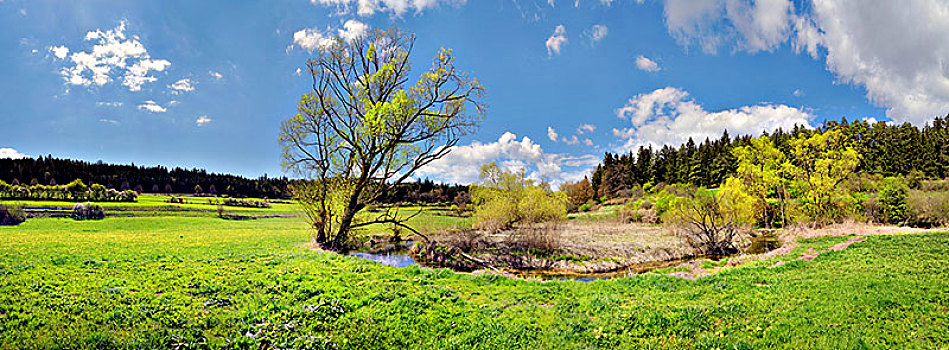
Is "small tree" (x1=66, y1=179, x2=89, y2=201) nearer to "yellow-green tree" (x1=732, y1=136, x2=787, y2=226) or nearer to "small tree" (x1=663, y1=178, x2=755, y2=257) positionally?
"small tree" (x1=663, y1=178, x2=755, y2=257)

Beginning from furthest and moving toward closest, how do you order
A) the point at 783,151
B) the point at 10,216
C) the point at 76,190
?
1. the point at 783,151
2. the point at 76,190
3. the point at 10,216

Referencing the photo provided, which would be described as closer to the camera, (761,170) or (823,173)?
(823,173)

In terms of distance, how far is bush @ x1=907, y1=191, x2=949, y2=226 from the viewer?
30266 mm

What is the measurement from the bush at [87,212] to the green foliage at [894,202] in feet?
243

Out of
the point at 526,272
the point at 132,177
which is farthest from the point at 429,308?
the point at 132,177

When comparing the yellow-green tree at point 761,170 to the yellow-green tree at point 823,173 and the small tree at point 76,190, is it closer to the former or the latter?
the yellow-green tree at point 823,173

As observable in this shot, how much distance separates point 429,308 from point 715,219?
87.7 feet

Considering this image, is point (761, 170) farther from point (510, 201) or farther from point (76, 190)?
A: point (76, 190)

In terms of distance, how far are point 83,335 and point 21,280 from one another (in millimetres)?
4691

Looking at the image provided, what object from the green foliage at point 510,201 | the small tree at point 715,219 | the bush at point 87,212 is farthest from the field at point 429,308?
the bush at point 87,212

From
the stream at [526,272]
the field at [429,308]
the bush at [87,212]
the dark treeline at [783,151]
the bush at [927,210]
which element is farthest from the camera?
the dark treeline at [783,151]

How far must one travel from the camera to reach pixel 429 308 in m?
8.62

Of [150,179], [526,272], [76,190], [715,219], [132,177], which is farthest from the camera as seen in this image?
[150,179]

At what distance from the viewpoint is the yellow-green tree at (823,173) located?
33.7m
